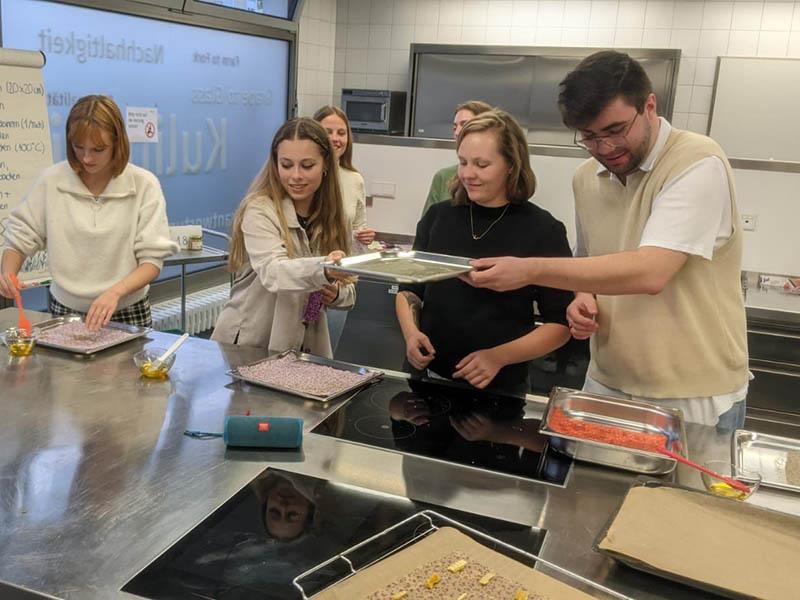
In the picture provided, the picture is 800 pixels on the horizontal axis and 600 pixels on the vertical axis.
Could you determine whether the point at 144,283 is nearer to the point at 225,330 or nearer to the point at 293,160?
the point at 225,330

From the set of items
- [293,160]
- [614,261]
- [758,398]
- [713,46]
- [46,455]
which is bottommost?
[758,398]

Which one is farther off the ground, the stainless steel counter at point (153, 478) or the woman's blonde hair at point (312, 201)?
the woman's blonde hair at point (312, 201)

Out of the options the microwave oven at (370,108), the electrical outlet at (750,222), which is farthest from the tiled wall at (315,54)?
the electrical outlet at (750,222)

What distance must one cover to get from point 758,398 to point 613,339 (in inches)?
62.6

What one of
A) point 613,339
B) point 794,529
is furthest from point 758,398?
point 794,529

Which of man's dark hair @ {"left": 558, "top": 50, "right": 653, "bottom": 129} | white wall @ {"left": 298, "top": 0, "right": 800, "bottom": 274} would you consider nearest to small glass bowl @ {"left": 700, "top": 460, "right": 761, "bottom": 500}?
man's dark hair @ {"left": 558, "top": 50, "right": 653, "bottom": 129}

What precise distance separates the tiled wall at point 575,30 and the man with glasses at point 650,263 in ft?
12.0

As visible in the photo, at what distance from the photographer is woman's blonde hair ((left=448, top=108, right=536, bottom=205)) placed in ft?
5.68

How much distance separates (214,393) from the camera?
1555 millimetres

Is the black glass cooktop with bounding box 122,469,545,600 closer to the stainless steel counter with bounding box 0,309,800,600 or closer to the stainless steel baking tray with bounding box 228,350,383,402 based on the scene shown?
the stainless steel counter with bounding box 0,309,800,600

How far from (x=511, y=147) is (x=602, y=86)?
1.19 ft

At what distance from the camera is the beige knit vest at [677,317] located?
149cm

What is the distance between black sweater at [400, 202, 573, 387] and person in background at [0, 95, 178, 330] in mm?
838

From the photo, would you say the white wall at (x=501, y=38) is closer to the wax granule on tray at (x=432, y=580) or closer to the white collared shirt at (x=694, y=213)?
the white collared shirt at (x=694, y=213)
